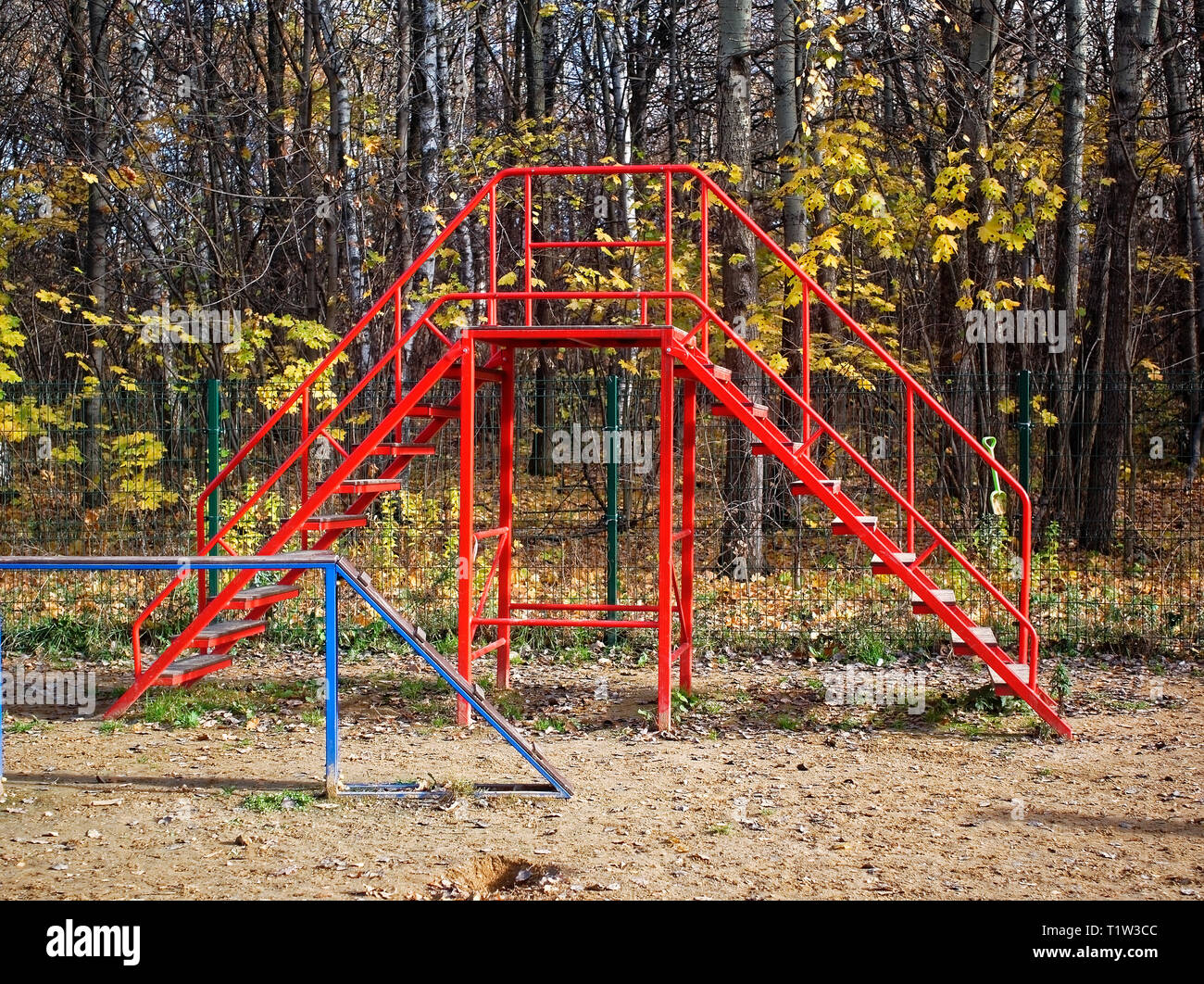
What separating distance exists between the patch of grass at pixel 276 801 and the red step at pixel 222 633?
1.68 metres

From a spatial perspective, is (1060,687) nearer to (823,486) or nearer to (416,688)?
(823,486)

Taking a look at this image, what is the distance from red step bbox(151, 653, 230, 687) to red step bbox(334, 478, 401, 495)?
1.46 m

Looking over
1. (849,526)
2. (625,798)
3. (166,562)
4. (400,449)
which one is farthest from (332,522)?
(849,526)

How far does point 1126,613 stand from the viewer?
37.4 feet

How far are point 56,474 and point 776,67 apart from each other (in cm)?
912

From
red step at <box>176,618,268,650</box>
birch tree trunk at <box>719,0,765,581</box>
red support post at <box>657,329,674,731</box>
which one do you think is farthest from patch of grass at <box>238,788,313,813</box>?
birch tree trunk at <box>719,0,765,581</box>

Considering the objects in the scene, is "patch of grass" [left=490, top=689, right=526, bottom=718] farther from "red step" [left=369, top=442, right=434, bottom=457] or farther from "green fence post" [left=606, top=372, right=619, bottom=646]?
"red step" [left=369, top=442, right=434, bottom=457]

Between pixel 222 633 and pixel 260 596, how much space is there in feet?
1.50

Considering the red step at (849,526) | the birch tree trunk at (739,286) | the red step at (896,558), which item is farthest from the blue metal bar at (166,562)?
the birch tree trunk at (739,286)

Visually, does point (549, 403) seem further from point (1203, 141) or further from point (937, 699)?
point (1203, 141)

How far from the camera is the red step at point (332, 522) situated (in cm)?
901

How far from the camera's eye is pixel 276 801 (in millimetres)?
6734

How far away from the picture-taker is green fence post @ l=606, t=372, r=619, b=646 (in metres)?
11.3

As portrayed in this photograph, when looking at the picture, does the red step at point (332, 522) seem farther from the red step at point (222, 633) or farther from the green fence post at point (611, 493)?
the green fence post at point (611, 493)
